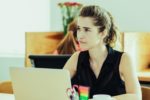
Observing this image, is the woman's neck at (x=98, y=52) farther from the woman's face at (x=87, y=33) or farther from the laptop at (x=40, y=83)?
the laptop at (x=40, y=83)

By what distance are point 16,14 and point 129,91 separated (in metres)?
2.26

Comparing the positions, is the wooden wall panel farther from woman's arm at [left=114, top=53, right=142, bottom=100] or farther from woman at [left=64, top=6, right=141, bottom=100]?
woman's arm at [left=114, top=53, right=142, bottom=100]

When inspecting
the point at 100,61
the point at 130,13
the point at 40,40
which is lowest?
the point at 40,40

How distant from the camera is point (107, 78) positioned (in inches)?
63.3

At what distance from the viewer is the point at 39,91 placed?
1.20 meters

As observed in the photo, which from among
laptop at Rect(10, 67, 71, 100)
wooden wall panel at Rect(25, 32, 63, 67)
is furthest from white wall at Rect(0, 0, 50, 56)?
laptop at Rect(10, 67, 71, 100)

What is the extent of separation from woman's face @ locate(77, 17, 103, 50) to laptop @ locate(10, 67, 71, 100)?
41 cm

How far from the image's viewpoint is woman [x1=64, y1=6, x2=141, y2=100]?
1548mm

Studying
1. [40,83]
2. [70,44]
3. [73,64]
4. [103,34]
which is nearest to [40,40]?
[70,44]

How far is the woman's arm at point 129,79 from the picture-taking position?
1455 mm

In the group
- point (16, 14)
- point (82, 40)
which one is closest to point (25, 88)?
point (82, 40)

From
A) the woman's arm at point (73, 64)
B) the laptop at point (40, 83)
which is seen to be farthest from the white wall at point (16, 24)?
the laptop at point (40, 83)

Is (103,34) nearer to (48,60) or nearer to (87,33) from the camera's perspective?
(87,33)

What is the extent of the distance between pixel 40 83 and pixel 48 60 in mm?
352
